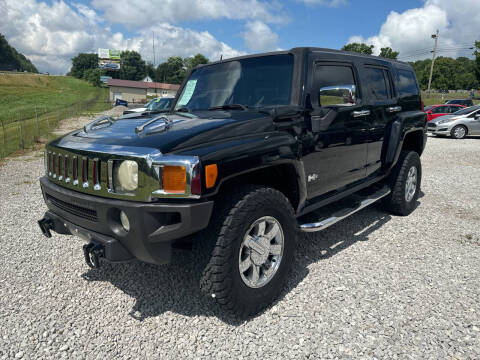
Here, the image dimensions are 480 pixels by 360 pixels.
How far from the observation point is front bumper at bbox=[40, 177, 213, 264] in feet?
6.87

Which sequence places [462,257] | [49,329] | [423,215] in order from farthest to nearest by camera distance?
[423,215]
[462,257]
[49,329]

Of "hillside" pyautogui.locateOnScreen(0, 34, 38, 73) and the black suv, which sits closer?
the black suv

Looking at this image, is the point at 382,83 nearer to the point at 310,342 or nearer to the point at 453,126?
the point at 310,342

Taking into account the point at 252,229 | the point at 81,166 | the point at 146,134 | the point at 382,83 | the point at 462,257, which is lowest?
the point at 462,257

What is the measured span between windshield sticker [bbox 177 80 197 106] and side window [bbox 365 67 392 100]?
1.96m

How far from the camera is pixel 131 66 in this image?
111000mm

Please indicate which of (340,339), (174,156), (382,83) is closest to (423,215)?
(382,83)

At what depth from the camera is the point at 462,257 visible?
3609 millimetres

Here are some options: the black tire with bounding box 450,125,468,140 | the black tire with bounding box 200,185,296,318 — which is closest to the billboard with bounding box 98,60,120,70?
the black tire with bounding box 450,125,468,140

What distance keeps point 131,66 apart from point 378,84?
118 metres

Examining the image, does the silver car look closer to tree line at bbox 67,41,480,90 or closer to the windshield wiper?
the windshield wiper

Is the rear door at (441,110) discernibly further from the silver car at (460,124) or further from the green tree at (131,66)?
the green tree at (131,66)

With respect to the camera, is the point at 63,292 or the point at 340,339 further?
the point at 63,292

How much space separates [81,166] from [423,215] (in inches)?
180
